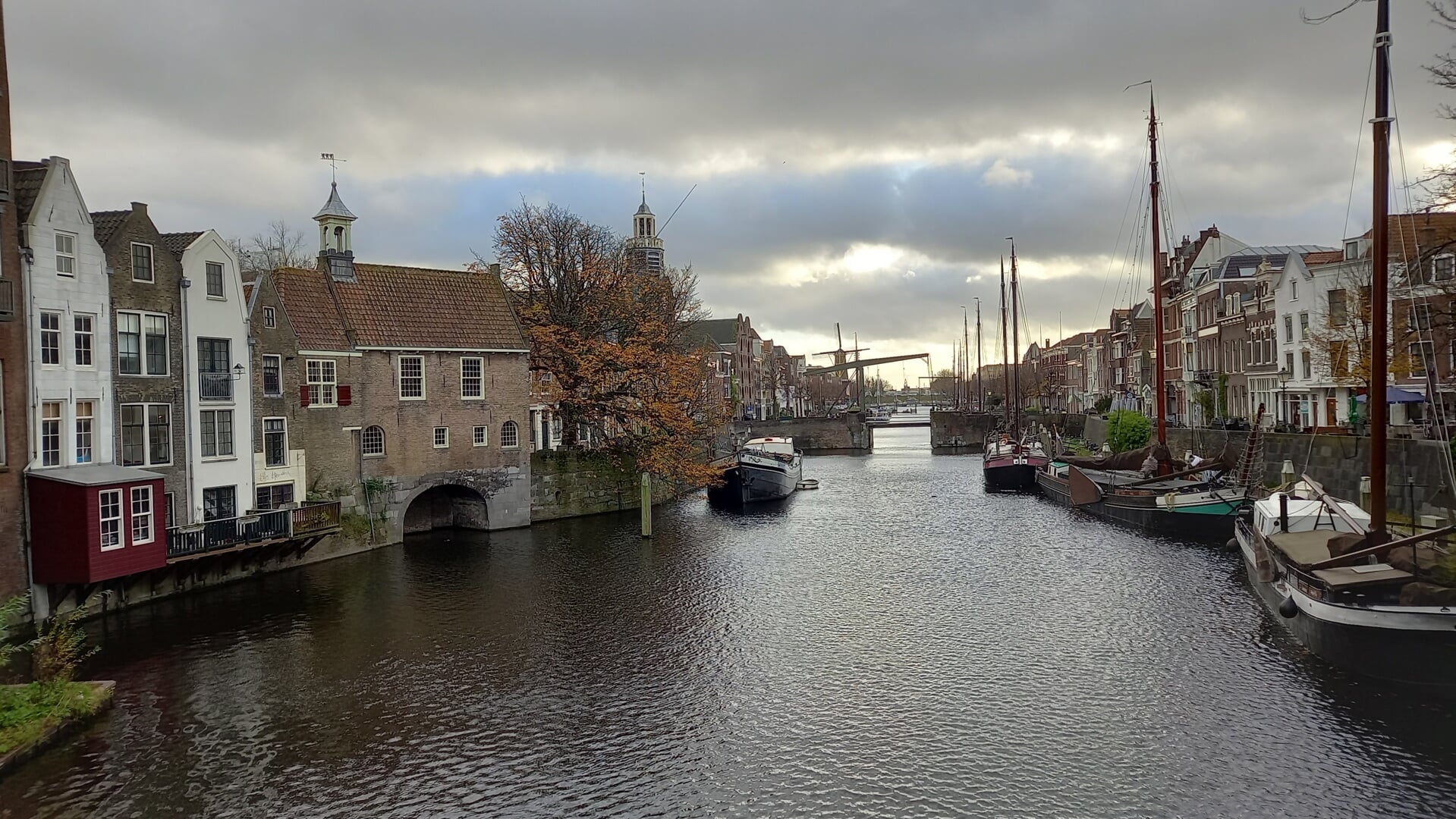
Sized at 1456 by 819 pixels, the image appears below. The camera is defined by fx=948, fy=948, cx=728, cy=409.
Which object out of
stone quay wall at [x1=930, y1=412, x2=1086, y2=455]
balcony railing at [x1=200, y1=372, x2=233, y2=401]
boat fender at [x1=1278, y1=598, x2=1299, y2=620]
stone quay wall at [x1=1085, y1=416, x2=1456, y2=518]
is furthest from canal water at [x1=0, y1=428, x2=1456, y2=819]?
stone quay wall at [x1=930, y1=412, x2=1086, y2=455]

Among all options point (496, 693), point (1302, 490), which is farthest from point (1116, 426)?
point (496, 693)

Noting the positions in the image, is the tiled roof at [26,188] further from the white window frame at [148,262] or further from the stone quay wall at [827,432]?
the stone quay wall at [827,432]

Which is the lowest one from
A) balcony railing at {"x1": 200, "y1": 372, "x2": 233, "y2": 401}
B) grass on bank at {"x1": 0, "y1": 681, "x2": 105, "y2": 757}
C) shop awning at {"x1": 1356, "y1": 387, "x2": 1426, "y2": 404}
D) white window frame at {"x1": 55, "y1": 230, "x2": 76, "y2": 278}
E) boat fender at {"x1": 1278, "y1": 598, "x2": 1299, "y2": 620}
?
grass on bank at {"x1": 0, "y1": 681, "x2": 105, "y2": 757}

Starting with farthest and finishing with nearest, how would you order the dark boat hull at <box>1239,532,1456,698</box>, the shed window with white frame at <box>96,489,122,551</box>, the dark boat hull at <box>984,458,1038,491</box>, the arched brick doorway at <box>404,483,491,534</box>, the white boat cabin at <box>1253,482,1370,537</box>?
1. the dark boat hull at <box>984,458,1038,491</box>
2. the arched brick doorway at <box>404,483,491,534</box>
3. the white boat cabin at <box>1253,482,1370,537</box>
4. the shed window with white frame at <box>96,489,122,551</box>
5. the dark boat hull at <box>1239,532,1456,698</box>

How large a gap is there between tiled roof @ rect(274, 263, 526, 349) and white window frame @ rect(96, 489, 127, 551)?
12073 mm

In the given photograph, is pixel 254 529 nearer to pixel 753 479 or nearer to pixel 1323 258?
pixel 753 479

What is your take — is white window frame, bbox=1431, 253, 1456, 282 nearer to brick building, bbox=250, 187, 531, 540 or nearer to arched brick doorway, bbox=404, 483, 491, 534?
brick building, bbox=250, 187, 531, 540

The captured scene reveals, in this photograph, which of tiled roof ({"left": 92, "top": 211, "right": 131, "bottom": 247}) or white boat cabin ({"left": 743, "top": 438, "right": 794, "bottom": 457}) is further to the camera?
white boat cabin ({"left": 743, "top": 438, "right": 794, "bottom": 457})

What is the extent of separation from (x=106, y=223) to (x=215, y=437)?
24.8 ft

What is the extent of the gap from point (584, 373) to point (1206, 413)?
4334 centimetres

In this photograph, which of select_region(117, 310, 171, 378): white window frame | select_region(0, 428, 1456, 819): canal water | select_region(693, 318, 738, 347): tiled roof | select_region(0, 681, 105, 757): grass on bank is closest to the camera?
select_region(0, 428, 1456, 819): canal water

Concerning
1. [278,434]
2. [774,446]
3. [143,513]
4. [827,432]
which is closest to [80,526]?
[143,513]

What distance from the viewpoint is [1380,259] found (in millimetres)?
21969

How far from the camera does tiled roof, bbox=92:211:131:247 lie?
96.0ft
